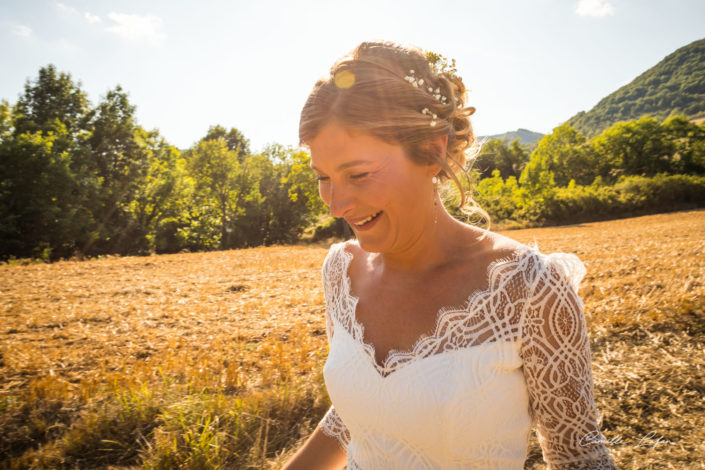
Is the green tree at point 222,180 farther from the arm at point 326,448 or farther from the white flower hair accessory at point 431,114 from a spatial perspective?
the white flower hair accessory at point 431,114

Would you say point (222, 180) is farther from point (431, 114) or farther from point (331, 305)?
point (431, 114)

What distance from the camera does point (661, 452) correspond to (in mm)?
2439

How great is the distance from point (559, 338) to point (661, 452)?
82.2 inches

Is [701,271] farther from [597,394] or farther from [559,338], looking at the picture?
[559,338]

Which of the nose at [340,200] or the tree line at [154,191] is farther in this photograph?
the tree line at [154,191]

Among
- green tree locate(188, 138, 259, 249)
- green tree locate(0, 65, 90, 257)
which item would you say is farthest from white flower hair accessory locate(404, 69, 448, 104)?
green tree locate(188, 138, 259, 249)

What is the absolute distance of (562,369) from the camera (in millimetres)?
1239

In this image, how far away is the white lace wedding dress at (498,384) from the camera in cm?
125

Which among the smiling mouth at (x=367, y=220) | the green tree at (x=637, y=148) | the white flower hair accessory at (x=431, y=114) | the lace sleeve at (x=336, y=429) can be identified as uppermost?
the green tree at (x=637, y=148)

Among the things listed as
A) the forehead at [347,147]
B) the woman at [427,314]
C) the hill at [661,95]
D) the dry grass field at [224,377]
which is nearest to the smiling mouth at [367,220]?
the woman at [427,314]

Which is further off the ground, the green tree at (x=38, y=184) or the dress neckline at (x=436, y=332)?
the green tree at (x=38, y=184)

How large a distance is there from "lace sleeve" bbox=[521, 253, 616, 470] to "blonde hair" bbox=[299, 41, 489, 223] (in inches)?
25.2

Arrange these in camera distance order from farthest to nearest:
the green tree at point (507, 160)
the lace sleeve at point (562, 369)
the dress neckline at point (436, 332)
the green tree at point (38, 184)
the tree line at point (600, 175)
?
the green tree at point (507, 160) < the tree line at point (600, 175) < the green tree at point (38, 184) < the dress neckline at point (436, 332) < the lace sleeve at point (562, 369)

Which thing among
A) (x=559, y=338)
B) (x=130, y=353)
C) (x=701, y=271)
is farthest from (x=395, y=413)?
(x=701, y=271)
